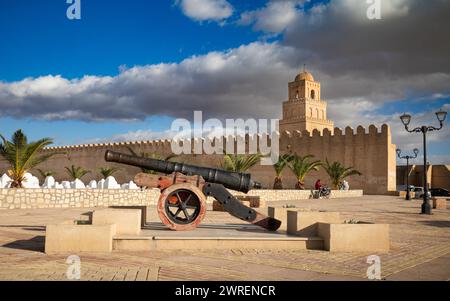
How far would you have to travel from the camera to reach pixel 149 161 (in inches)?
289

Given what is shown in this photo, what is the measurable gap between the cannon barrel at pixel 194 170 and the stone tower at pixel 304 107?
40144mm

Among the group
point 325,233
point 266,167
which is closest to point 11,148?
point 325,233

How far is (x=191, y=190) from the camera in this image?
6707 millimetres

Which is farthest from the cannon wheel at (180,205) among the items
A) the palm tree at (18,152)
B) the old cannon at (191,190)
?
the palm tree at (18,152)

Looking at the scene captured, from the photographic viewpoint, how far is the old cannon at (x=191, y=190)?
21.9 ft

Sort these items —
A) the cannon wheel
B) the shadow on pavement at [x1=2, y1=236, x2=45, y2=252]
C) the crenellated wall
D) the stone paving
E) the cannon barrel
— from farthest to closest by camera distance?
the crenellated wall < the cannon barrel < the cannon wheel < the shadow on pavement at [x1=2, y1=236, x2=45, y2=252] < the stone paving

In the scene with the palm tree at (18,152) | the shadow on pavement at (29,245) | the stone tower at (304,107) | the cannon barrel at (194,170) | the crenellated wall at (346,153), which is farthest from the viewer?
the stone tower at (304,107)

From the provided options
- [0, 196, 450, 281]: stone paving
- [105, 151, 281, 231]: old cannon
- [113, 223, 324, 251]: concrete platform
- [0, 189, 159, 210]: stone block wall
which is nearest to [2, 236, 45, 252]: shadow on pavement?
[0, 196, 450, 281]: stone paving

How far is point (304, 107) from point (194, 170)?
41.3 meters

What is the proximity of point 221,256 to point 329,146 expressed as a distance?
30.1 meters

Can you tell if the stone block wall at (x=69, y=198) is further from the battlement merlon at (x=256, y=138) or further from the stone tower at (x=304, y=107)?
the stone tower at (x=304, y=107)

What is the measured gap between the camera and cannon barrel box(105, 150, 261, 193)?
720cm

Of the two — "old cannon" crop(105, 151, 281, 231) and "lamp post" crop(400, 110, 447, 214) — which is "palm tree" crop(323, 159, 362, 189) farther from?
"old cannon" crop(105, 151, 281, 231)

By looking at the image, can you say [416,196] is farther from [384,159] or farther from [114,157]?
[114,157]
